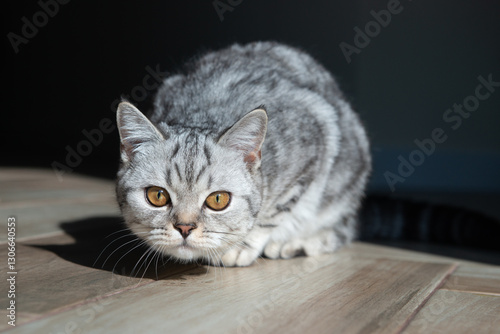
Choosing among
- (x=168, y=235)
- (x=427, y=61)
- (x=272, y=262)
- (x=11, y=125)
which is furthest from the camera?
(x=11, y=125)

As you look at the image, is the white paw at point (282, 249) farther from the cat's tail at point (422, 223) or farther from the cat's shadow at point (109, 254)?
the cat's tail at point (422, 223)

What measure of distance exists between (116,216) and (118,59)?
9.63ft

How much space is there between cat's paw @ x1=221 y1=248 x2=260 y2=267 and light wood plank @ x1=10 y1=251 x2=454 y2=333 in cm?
3

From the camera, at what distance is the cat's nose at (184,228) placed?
4.89 ft

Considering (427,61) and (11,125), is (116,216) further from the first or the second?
(11,125)

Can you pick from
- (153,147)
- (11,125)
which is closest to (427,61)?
(153,147)

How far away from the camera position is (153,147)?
5.37ft

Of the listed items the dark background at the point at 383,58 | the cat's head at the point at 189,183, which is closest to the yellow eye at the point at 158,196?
the cat's head at the point at 189,183

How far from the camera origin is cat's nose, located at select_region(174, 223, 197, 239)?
1489 mm

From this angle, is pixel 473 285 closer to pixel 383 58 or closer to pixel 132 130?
pixel 132 130

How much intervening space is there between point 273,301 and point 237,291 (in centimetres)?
13

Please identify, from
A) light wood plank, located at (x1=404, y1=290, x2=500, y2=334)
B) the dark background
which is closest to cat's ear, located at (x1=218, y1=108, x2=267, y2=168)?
light wood plank, located at (x1=404, y1=290, x2=500, y2=334)

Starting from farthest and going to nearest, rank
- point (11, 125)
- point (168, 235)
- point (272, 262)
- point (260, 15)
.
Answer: point (11, 125) → point (260, 15) → point (272, 262) → point (168, 235)

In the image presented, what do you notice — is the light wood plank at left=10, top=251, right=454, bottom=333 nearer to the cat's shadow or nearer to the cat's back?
the cat's shadow
